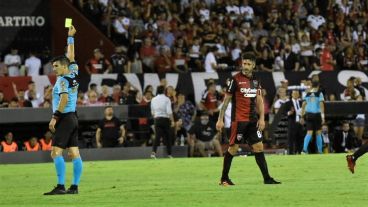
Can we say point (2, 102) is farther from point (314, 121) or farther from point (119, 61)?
point (314, 121)

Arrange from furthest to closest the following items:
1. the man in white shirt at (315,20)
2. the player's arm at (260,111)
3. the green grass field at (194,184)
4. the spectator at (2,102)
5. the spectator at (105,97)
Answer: the man in white shirt at (315,20) < the spectator at (105,97) < the spectator at (2,102) < the player's arm at (260,111) < the green grass field at (194,184)

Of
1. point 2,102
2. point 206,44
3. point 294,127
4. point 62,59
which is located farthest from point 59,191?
point 206,44

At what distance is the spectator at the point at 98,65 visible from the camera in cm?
3133

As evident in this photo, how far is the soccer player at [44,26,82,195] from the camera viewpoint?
50.1 feet

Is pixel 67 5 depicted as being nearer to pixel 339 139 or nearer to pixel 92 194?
pixel 339 139

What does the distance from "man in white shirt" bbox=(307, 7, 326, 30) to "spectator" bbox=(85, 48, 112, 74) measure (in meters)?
8.87

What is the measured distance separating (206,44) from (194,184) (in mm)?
16561

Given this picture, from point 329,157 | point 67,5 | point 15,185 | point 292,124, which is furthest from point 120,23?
point 15,185

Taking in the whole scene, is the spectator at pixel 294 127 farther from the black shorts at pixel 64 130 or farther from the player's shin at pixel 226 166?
the black shorts at pixel 64 130

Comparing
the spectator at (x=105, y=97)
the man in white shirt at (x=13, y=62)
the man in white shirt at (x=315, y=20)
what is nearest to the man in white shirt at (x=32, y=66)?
the man in white shirt at (x=13, y=62)

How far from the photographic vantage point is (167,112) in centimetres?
2828

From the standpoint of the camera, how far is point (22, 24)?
1248 inches

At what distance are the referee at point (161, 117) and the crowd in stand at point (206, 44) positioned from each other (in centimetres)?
195

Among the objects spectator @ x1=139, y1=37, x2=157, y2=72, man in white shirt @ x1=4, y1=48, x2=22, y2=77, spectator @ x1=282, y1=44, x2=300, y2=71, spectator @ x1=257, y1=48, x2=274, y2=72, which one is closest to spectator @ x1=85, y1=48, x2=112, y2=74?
spectator @ x1=139, y1=37, x2=157, y2=72
